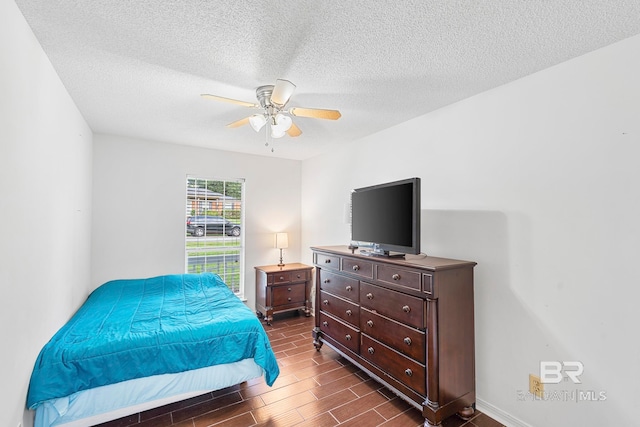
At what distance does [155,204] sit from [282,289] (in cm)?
208

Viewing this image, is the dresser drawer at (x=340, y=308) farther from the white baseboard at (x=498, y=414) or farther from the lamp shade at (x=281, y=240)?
the lamp shade at (x=281, y=240)

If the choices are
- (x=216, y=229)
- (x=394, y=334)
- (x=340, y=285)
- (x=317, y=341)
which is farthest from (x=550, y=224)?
(x=216, y=229)

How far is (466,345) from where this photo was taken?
7.39ft

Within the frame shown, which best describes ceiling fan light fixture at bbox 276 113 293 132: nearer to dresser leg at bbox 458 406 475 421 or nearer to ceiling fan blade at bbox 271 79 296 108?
ceiling fan blade at bbox 271 79 296 108

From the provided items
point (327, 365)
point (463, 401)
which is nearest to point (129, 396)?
point (327, 365)

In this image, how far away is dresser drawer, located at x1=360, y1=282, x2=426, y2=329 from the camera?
7.07 feet

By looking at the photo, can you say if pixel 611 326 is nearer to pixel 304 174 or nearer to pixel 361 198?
pixel 361 198

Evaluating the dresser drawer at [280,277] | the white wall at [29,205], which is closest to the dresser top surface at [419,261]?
the dresser drawer at [280,277]

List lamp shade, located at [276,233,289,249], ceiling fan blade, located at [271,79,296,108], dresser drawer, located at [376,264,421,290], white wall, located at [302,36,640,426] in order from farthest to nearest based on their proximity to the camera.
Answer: lamp shade, located at [276,233,289,249] → dresser drawer, located at [376,264,421,290] → ceiling fan blade, located at [271,79,296,108] → white wall, located at [302,36,640,426]

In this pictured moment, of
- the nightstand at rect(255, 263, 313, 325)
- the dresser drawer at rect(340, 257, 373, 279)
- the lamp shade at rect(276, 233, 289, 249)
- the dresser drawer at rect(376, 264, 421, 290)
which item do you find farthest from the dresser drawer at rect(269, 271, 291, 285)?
the dresser drawer at rect(376, 264, 421, 290)

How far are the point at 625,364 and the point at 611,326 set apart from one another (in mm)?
199

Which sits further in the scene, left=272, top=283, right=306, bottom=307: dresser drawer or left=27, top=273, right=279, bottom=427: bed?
left=272, top=283, right=306, bottom=307: dresser drawer

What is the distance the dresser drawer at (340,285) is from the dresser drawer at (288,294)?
113 centimetres

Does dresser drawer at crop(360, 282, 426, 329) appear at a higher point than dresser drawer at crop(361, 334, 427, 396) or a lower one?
higher
